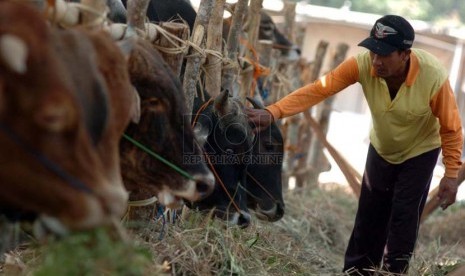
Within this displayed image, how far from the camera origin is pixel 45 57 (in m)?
3.17

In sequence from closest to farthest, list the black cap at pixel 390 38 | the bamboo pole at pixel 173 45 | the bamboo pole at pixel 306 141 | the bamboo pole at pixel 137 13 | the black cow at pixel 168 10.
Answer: the bamboo pole at pixel 137 13 < the bamboo pole at pixel 173 45 < the black cap at pixel 390 38 < the black cow at pixel 168 10 < the bamboo pole at pixel 306 141

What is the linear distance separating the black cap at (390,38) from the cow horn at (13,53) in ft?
9.88

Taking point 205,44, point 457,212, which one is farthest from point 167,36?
point 457,212

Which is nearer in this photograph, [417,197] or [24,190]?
[24,190]

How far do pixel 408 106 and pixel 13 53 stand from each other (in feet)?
11.2

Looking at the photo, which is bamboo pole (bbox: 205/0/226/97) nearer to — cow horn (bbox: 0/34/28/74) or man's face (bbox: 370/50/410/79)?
man's face (bbox: 370/50/410/79)

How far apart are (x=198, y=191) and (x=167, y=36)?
1017 millimetres

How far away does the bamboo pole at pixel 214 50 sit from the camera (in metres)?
6.10

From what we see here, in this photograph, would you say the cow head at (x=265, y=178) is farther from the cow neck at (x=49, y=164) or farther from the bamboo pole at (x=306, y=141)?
the bamboo pole at (x=306, y=141)

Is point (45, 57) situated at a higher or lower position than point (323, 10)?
higher

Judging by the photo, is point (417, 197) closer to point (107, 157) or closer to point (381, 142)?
point (381, 142)

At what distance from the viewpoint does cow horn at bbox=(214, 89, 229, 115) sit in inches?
229

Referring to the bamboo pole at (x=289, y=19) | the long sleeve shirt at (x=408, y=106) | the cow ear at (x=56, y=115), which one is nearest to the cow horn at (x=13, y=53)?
the cow ear at (x=56, y=115)

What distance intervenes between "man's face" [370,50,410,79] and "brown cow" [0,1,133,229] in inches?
111
